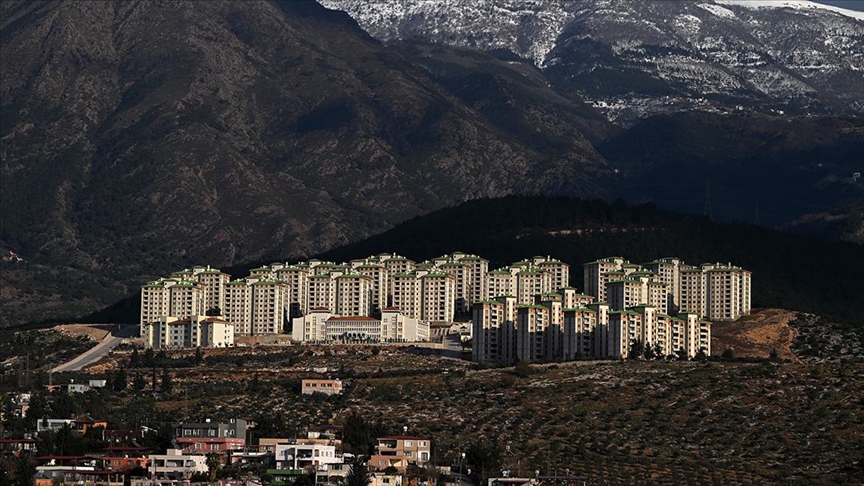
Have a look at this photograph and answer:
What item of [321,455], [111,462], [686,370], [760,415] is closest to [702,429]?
[760,415]

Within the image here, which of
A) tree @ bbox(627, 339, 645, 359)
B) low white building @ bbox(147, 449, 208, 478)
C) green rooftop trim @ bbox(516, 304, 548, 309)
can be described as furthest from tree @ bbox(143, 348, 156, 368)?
low white building @ bbox(147, 449, 208, 478)

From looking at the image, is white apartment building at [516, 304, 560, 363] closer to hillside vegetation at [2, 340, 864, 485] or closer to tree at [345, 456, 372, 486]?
hillside vegetation at [2, 340, 864, 485]

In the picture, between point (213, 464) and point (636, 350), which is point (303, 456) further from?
point (636, 350)

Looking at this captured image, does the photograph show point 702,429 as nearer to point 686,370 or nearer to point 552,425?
point 552,425

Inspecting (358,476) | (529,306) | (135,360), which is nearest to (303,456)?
(358,476)

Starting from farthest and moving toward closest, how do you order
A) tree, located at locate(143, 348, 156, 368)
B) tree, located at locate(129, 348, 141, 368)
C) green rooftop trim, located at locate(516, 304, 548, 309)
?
tree, located at locate(129, 348, 141, 368), green rooftop trim, located at locate(516, 304, 548, 309), tree, located at locate(143, 348, 156, 368)

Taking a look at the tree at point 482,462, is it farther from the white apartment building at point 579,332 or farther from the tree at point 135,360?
the tree at point 135,360
